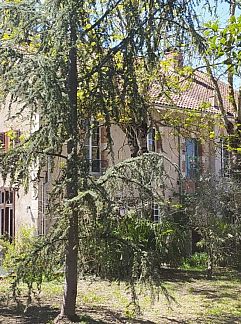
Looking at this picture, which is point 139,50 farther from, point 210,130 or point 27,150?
point 210,130

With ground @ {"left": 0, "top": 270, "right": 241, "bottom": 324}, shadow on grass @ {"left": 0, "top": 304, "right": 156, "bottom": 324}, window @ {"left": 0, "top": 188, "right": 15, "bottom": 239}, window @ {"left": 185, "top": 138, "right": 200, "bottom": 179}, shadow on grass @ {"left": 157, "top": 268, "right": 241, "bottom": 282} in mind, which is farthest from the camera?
window @ {"left": 0, "top": 188, "right": 15, "bottom": 239}

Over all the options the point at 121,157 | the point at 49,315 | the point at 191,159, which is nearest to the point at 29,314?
the point at 49,315

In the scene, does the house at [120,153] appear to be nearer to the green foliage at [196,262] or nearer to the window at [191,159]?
the window at [191,159]

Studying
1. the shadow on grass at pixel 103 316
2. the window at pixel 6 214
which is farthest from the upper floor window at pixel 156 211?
the window at pixel 6 214

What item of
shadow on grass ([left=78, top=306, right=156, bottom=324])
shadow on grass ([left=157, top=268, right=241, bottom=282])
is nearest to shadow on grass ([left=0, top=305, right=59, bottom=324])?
shadow on grass ([left=78, top=306, right=156, bottom=324])

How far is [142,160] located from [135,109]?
1.12m

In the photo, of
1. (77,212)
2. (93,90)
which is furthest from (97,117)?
(77,212)

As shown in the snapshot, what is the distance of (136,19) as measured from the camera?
25.5 ft

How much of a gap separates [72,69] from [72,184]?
6.13 ft

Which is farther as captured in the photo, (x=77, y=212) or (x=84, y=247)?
(x=84, y=247)

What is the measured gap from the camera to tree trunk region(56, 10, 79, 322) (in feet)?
23.9

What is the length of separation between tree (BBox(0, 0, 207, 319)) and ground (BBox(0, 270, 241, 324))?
1.02 m

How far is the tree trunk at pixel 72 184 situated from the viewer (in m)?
7.29

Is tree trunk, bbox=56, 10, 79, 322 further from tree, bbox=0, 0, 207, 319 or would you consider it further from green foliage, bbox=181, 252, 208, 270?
green foliage, bbox=181, 252, 208, 270
